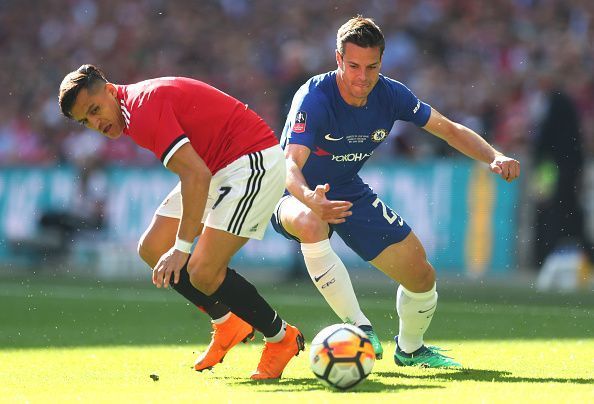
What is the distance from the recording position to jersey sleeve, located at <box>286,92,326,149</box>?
7.17 m

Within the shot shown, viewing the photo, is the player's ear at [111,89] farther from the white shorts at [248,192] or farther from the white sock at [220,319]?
the white sock at [220,319]

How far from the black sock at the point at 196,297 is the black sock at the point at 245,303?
0.24 m

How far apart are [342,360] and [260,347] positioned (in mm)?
2581

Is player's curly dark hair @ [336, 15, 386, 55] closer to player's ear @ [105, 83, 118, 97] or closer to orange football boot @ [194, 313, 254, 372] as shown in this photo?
player's ear @ [105, 83, 118, 97]

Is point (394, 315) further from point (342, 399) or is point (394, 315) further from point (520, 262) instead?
point (342, 399)

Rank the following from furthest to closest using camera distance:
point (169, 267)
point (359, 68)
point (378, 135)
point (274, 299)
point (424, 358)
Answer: point (274, 299), point (378, 135), point (424, 358), point (359, 68), point (169, 267)

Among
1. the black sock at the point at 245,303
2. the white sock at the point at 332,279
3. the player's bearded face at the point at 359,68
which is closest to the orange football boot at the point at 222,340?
the black sock at the point at 245,303

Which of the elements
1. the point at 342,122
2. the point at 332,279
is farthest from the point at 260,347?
the point at 342,122

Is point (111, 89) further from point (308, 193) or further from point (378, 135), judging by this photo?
point (378, 135)

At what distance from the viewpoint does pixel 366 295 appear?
43.8 ft

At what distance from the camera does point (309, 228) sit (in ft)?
24.9

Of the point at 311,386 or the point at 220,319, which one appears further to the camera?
the point at 220,319

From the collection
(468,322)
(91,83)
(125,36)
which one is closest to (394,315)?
(468,322)

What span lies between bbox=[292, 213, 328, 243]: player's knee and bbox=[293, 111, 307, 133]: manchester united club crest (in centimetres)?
63
